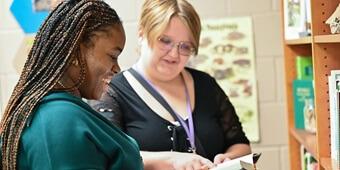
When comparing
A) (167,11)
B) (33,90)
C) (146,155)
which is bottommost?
(146,155)

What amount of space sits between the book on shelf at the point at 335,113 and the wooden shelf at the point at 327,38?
0.11 metres

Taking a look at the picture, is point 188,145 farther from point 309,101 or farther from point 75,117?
point 75,117

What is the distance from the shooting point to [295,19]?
2023 millimetres

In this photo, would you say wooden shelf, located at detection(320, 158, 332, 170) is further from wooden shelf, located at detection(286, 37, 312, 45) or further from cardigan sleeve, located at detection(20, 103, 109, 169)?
cardigan sleeve, located at detection(20, 103, 109, 169)

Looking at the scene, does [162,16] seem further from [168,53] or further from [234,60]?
[234,60]

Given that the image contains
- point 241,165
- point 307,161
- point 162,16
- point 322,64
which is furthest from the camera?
point 307,161

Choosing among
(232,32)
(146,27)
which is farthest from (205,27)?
(146,27)

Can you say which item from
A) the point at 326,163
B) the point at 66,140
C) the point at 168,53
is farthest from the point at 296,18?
the point at 66,140

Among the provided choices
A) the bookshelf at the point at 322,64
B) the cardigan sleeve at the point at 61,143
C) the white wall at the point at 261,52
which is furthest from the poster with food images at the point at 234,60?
the cardigan sleeve at the point at 61,143

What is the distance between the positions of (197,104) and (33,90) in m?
0.91

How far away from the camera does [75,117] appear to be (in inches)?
39.4

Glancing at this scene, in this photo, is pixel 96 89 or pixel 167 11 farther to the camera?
pixel 167 11

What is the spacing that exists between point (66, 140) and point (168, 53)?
2.95ft

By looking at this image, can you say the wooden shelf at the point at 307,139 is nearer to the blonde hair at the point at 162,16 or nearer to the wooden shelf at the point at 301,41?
the wooden shelf at the point at 301,41
